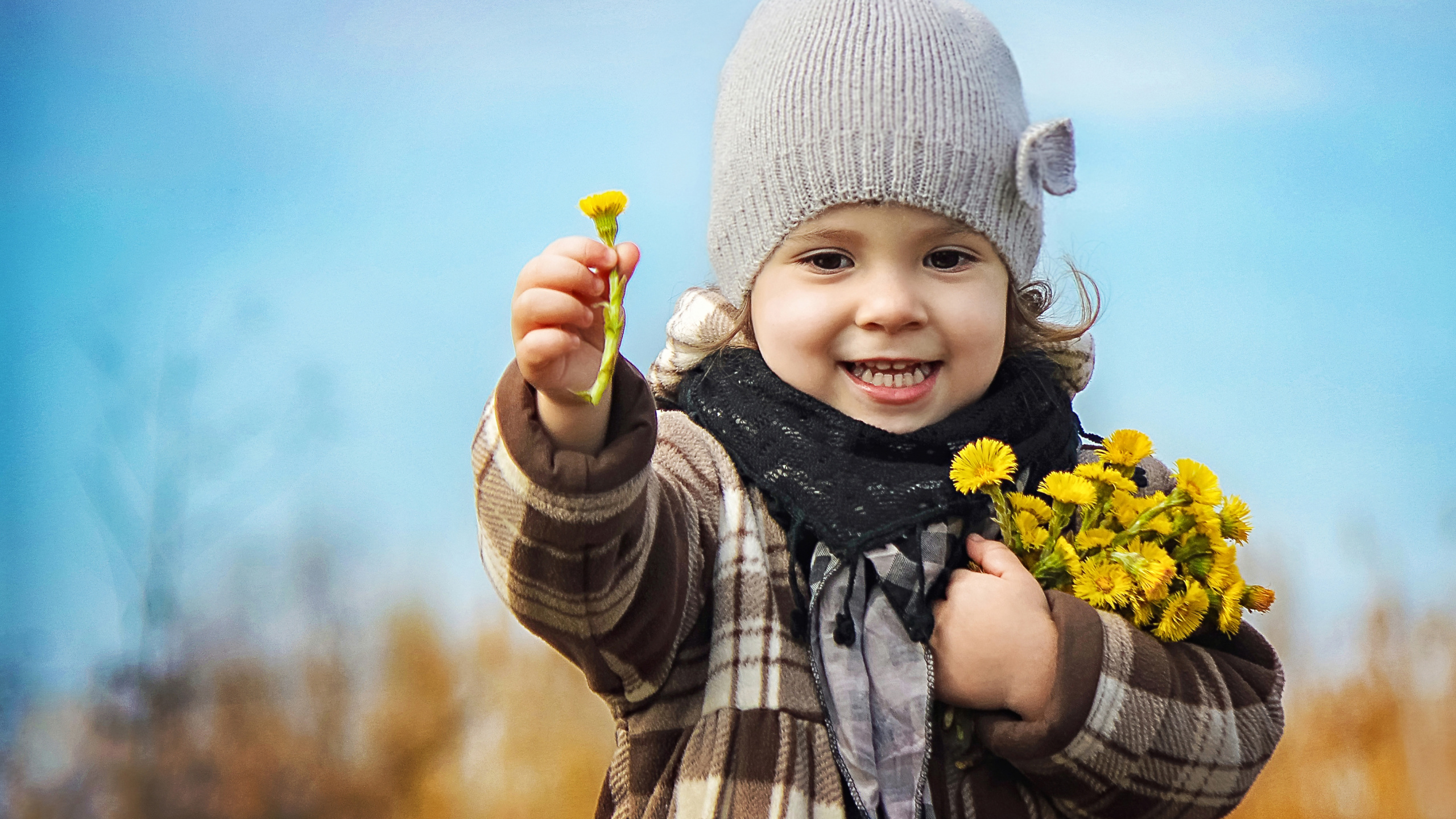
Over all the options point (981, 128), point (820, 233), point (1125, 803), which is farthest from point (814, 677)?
point (981, 128)

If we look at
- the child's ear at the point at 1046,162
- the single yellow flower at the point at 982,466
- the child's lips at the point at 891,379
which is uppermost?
the child's ear at the point at 1046,162

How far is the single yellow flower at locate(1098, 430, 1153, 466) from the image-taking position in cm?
130

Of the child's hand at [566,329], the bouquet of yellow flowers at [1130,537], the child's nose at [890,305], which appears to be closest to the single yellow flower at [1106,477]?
the bouquet of yellow flowers at [1130,537]

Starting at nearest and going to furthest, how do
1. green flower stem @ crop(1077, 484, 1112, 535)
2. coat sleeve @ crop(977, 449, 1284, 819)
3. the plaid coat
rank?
1. the plaid coat
2. coat sleeve @ crop(977, 449, 1284, 819)
3. green flower stem @ crop(1077, 484, 1112, 535)

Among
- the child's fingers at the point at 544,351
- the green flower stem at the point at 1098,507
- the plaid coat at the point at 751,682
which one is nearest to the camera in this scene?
the child's fingers at the point at 544,351

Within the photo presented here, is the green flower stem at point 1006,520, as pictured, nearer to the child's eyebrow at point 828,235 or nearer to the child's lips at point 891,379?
the child's lips at point 891,379

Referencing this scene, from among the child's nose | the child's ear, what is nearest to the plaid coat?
the child's nose

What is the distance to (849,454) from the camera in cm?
129

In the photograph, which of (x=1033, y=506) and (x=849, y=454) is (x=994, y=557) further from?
(x=849, y=454)

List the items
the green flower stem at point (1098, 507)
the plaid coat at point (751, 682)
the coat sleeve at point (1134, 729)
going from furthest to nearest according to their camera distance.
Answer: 1. the green flower stem at point (1098, 507)
2. the coat sleeve at point (1134, 729)
3. the plaid coat at point (751, 682)

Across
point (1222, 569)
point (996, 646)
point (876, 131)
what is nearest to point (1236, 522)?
point (1222, 569)

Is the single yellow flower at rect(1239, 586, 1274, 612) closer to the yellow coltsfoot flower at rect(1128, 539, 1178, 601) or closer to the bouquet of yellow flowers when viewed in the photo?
the bouquet of yellow flowers

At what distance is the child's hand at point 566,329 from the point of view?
3.13ft

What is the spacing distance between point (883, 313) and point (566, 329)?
1.31ft
